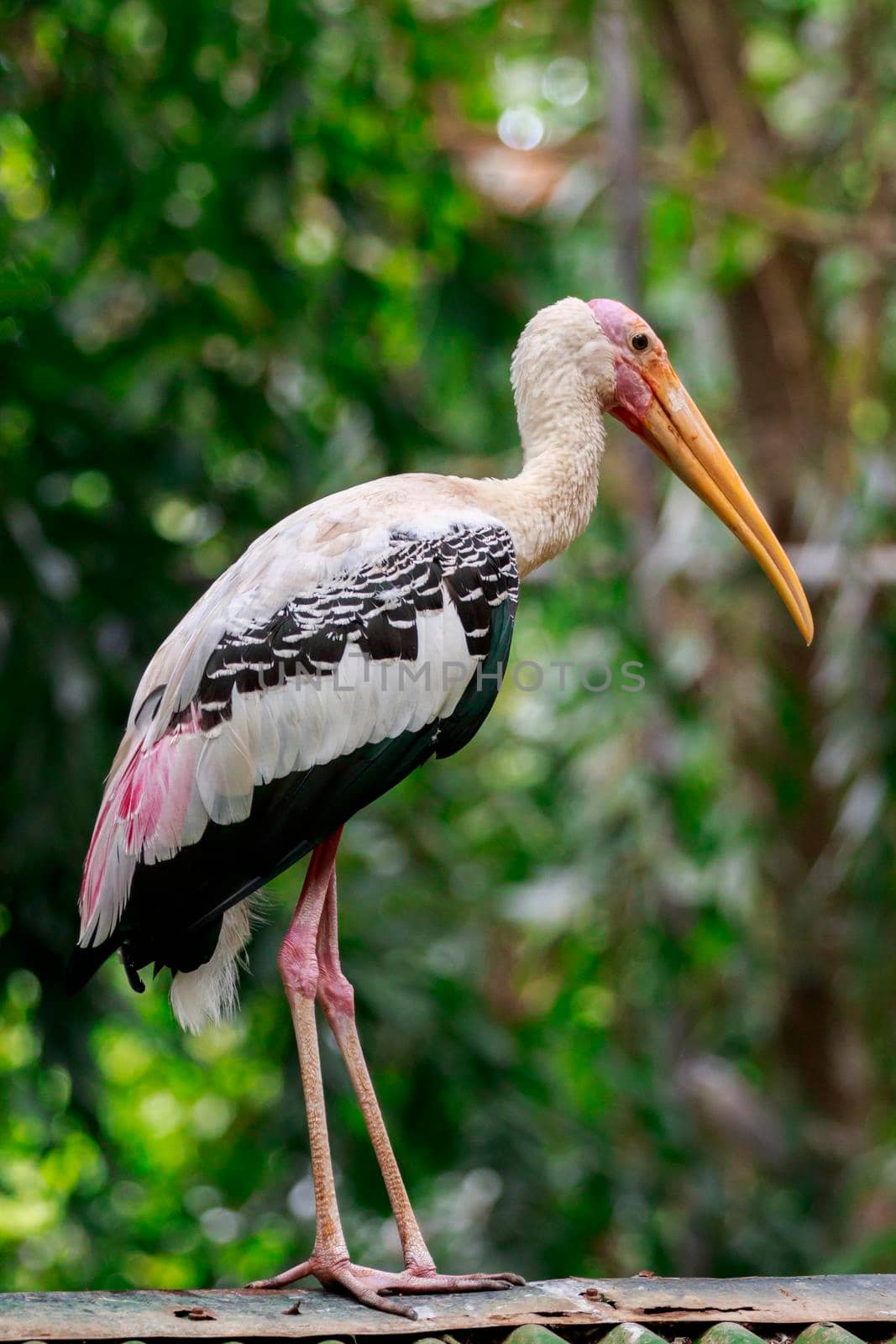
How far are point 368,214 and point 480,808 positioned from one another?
3.79 metres

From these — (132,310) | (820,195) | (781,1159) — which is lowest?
(781,1159)

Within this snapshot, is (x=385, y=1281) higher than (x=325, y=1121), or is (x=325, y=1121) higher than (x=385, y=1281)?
(x=325, y=1121)

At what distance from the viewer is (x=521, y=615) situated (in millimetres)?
8547

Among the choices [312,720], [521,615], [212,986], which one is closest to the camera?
[312,720]

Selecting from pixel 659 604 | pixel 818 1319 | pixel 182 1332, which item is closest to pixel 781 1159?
pixel 659 604

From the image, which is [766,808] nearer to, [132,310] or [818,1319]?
[132,310]

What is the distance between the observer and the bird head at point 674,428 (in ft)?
11.7

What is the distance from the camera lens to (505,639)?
130 inches

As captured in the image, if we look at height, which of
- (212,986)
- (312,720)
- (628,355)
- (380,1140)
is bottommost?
(380,1140)

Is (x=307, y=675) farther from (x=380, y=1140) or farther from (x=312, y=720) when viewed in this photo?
(x=380, y=1140)

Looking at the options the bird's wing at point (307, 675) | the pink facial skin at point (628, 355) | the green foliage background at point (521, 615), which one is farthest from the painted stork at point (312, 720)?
the green foliage background at point (521, 615)

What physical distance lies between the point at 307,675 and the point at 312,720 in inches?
3.6

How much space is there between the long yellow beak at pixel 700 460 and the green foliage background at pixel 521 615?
2.39 metres

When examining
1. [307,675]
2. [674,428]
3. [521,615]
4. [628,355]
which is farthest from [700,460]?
[521,615]
